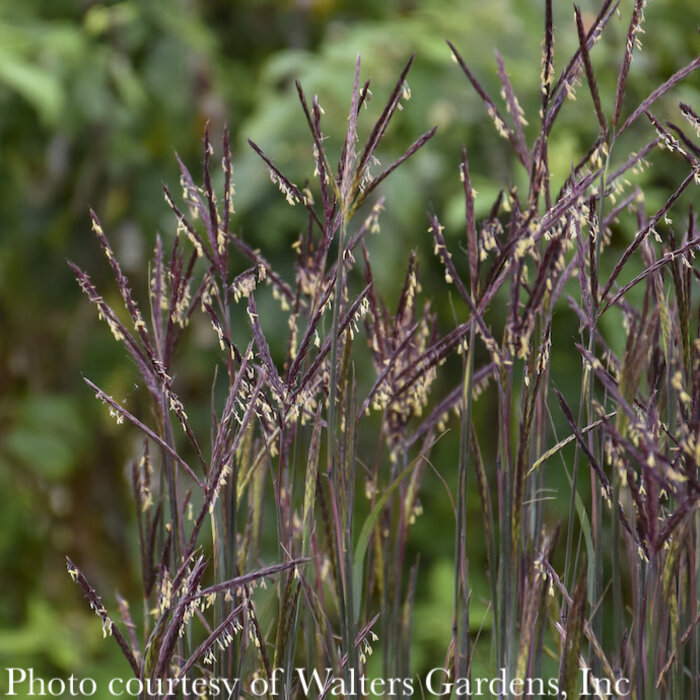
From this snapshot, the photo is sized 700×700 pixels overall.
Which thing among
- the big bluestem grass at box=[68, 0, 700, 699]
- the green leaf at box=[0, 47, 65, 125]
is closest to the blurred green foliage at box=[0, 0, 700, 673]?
the green leaf at box=[0, 47, 65, 125]

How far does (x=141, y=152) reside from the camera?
1.71 metres

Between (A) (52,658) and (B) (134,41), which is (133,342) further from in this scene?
(B) (134,41)

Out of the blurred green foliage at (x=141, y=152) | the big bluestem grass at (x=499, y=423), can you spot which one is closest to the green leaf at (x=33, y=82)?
the blurred green foliage at (x=141, y=152)

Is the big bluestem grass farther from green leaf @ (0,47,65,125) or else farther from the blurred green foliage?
green leaf @ (0,47,65,125)

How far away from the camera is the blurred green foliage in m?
1.39

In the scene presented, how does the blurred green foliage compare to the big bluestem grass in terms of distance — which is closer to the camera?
the big bluestem grass

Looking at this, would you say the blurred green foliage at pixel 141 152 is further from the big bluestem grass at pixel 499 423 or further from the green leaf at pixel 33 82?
the big bluestem grass at pixel 499 423

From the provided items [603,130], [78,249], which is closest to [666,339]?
[603,130]

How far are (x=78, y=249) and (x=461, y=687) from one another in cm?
153

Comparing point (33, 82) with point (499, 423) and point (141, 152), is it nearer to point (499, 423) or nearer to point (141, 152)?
point (141, 152)

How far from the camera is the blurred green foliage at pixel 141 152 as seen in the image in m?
1.39

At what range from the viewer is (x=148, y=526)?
1.77 ft

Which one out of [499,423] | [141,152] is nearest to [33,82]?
[141,152]

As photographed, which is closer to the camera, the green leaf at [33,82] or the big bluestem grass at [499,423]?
the big bluestem grass at [499,423]
